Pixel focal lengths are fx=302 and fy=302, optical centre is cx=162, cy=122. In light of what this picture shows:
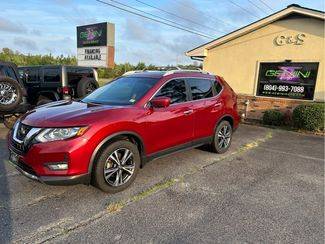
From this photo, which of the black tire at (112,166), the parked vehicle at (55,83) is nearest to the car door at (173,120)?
the black tire at (112,166)

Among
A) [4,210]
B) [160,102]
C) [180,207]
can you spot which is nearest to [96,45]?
[160,102]

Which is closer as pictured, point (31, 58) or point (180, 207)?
point (180, 207)

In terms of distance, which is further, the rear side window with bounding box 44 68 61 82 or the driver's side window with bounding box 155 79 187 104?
the rear side window with bounding box 44 68 61 82

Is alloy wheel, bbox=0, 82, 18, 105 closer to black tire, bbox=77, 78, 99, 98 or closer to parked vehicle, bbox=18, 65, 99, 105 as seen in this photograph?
parked vehicle, bbox=18, 65, 99, 105

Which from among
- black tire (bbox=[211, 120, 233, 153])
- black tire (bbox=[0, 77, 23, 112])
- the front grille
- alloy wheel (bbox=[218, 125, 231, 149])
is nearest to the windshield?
the front grille

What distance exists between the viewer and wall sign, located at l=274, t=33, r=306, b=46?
10312mm

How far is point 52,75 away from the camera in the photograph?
9781 millimetres

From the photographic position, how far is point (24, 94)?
25.4 ft

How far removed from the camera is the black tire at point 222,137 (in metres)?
6.25

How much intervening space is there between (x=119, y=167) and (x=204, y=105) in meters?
2.24

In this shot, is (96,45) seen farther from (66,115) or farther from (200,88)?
(66,115)

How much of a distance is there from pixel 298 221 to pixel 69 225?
9.02 feet

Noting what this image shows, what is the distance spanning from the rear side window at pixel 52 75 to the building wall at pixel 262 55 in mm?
6195

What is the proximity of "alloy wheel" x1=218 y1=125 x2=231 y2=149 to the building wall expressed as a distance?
4.97m
